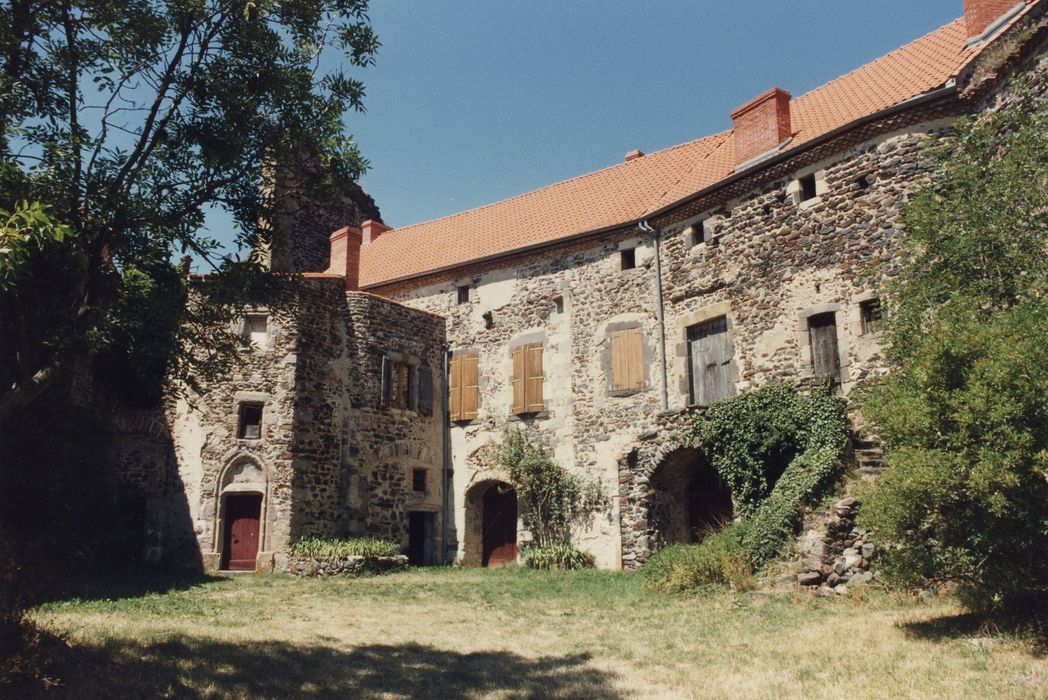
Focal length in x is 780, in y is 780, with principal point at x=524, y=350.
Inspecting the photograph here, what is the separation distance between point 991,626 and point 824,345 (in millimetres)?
6715

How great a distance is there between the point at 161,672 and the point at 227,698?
2.90ft

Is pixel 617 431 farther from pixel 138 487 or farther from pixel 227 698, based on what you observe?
pixel 227 698

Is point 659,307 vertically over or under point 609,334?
over

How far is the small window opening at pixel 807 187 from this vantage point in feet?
46.3

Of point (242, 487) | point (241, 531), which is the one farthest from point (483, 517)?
point (242, 487)

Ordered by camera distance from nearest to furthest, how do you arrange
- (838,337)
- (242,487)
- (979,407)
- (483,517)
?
(979,407)
(838,337)
(242,487)
(483,517)

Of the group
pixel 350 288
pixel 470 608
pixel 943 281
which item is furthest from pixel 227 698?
pixel 350 288

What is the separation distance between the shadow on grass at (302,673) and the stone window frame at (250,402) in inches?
331

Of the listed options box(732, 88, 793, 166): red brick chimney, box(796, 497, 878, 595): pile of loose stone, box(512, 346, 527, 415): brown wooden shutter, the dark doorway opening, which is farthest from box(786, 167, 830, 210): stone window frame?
the dark doorway opening

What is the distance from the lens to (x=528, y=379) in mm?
18141

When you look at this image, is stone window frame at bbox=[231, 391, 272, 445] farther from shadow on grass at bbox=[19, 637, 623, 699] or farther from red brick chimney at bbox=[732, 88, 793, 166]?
red brick chimney at bbox=[732, 88, 793, 166]

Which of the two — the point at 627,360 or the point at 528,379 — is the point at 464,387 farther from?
the point at 627,360

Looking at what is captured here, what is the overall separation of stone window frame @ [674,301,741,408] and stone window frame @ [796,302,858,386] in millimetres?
1478

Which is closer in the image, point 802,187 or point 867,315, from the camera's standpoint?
point 867,315
